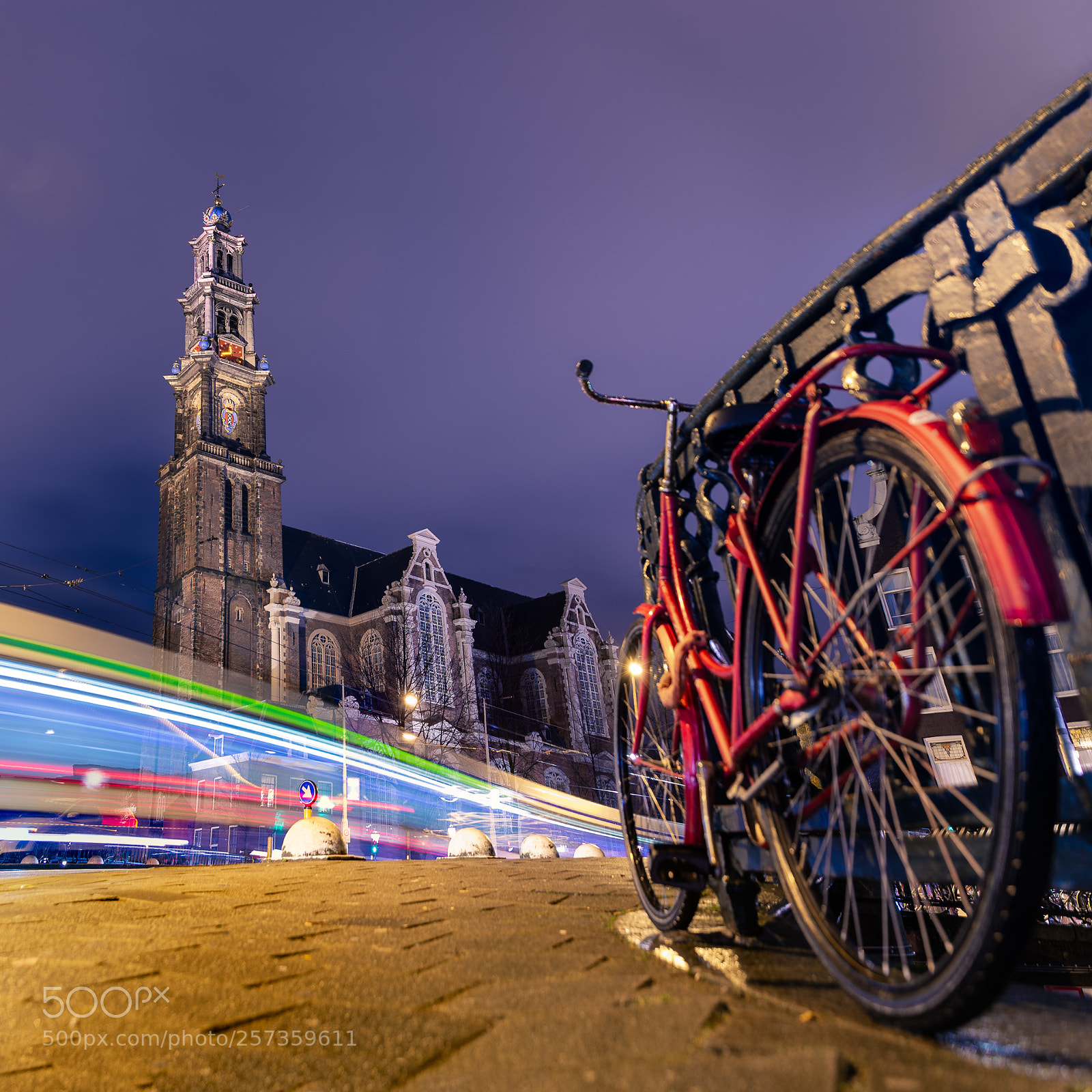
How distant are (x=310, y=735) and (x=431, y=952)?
33395 mm

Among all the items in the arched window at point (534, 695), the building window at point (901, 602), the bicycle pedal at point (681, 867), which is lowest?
the bicycle pedal at point (681, 867)

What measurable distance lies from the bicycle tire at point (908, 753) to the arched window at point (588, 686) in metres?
47.7

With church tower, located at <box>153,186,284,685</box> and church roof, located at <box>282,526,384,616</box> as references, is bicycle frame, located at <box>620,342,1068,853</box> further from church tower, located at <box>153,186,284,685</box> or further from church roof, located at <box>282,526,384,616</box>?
church roof, located at <box>282,526,384,616</box>

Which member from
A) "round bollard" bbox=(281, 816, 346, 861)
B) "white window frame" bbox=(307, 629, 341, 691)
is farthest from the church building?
"round bollard" bbox=(281, 816, 346, 861)

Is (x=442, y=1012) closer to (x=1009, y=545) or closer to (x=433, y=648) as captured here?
(x=1009, y=545)

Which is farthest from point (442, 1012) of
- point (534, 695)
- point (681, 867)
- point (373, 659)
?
point (534, 695)

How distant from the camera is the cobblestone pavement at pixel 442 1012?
1153mm

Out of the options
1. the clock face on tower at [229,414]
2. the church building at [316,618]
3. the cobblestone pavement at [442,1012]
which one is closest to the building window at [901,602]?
the cobblestone pavement at [442,1012]

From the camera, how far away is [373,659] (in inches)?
1619

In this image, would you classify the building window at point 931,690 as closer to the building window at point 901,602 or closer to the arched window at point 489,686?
the building window at point 901,602

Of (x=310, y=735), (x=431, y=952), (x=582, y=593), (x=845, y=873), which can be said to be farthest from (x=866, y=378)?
(x=582, y=593)

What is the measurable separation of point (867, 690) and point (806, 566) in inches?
17.5

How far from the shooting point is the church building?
126ft

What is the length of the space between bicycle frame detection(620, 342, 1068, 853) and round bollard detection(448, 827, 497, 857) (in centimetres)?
870
